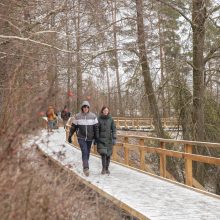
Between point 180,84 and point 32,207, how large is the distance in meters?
11.3

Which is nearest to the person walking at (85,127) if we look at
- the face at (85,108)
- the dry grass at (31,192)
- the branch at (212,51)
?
the face at (85,108)

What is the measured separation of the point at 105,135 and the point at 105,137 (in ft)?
0.15

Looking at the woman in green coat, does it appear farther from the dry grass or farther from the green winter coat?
the dry grass

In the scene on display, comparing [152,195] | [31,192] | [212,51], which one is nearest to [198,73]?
[212,51]

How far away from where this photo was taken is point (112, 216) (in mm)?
7438

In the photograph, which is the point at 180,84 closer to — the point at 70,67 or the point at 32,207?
the point at 70,67

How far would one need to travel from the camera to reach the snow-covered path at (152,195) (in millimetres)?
7630

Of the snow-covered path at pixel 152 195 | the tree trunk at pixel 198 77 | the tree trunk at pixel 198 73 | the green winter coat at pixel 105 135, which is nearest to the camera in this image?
the snow-covered path at pixel 152 195

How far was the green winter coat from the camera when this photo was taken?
1246cm

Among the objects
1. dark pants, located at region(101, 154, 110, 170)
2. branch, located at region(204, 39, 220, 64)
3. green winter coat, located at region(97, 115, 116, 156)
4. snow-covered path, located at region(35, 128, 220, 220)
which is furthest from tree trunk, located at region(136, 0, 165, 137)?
snow-covered path, located at region(35, 128, 220, 220)

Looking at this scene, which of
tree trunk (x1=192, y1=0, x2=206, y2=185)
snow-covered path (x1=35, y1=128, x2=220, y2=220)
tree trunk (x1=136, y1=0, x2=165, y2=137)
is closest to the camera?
snow-covered path (x1=35, y1=128, x2=220, y2=220)

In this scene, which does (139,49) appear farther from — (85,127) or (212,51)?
(85,127)

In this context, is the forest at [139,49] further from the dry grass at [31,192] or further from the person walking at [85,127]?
the dry grass at [31,192]

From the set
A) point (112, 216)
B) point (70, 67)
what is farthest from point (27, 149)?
point (70, 67)
